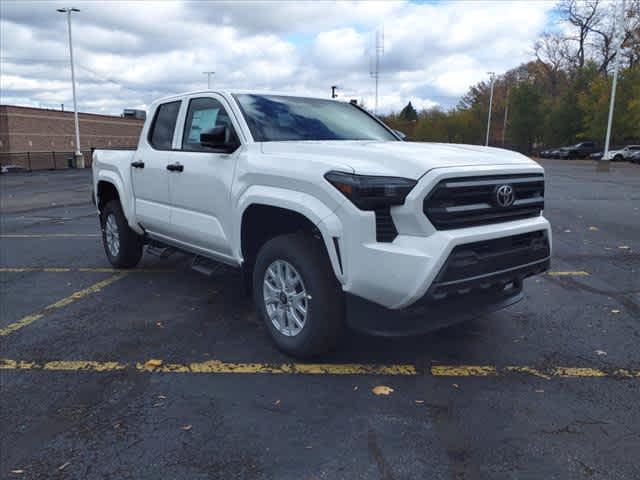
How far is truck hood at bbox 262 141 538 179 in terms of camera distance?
3342mm

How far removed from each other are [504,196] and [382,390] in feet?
4.98

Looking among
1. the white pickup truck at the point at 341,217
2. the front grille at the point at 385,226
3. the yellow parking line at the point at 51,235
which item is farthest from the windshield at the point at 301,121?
the yellow parking line at the point at 51,235

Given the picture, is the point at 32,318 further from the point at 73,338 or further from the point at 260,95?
the point at 260,95

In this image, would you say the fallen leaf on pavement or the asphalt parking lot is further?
the fallen leaf on pavement

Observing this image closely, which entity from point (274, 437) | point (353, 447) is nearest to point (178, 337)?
point (274, 437)

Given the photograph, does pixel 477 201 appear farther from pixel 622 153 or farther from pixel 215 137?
pixel 622 153

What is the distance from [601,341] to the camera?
4348mm

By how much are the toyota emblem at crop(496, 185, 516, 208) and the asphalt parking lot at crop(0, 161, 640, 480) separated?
3.85 feet

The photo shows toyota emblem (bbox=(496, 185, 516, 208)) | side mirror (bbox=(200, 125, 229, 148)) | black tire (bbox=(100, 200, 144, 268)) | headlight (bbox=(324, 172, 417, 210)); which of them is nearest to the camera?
headlight (bbox=(324, 172, 417, 210))

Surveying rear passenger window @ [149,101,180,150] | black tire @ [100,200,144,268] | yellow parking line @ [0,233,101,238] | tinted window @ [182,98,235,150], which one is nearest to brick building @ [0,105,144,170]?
yellow parking line @ [0,233,101,238]

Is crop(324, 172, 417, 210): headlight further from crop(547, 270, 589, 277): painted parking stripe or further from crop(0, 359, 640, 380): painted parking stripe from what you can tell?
crop(547, 270, 589, 277): painted parking stripe

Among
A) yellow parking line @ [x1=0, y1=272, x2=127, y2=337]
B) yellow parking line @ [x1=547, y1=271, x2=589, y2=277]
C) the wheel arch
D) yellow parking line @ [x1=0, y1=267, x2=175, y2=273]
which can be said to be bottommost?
yellow parking line @ [x1=0, y1=267, x2=175, y2=273]

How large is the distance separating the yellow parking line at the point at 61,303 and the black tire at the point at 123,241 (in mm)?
187

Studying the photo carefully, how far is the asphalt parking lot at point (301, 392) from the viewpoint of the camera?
9.05 feet
